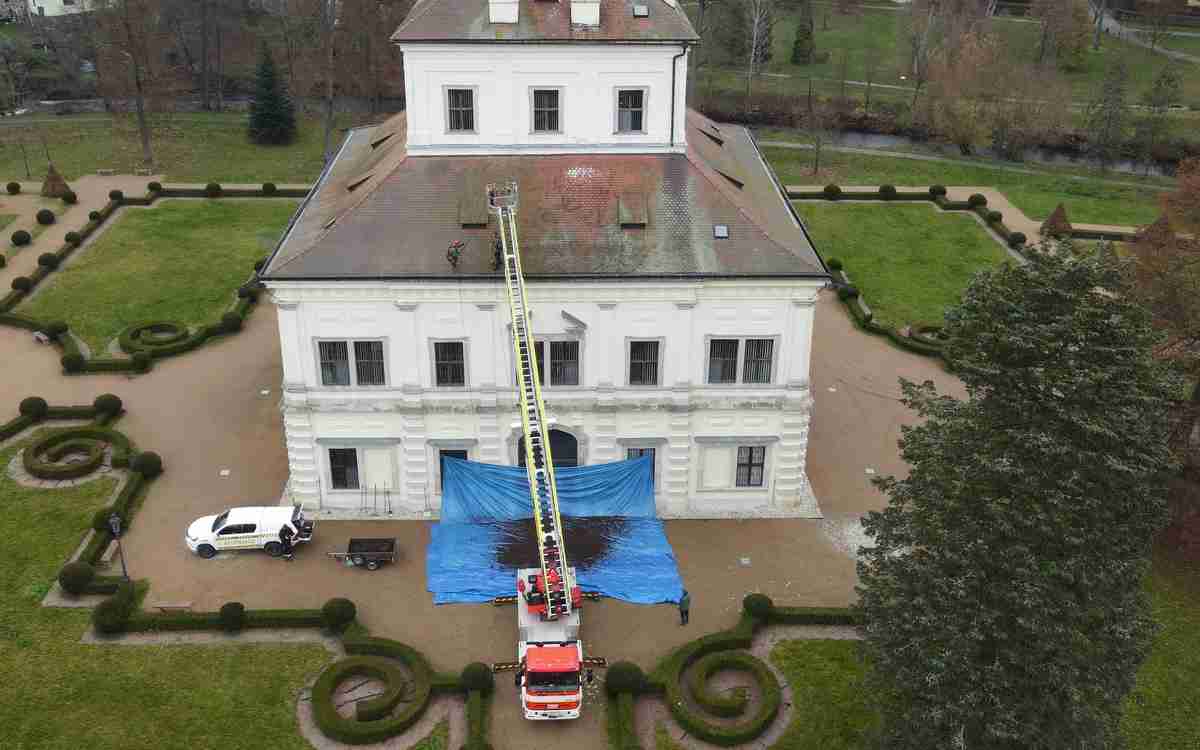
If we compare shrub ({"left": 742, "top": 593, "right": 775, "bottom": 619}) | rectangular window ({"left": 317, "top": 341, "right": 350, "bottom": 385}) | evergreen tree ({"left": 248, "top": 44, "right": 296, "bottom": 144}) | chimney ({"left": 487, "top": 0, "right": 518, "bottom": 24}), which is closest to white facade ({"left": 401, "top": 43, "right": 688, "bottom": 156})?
chimney ({"left": 487, "top": 0, "right": 518, "bottom": 24})

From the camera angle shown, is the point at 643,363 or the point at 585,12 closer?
the point at 585,12

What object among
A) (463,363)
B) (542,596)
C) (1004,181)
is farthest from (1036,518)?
(1004,181)

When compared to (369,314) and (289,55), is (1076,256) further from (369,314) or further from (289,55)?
(289,55)

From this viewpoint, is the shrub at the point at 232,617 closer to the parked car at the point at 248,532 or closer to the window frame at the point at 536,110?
the parked car at the point at 248,532

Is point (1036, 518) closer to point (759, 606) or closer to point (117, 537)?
point (759, 606)

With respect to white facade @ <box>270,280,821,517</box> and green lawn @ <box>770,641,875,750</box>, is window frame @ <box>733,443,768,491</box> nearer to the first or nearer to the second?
white facade @ <box>270,280,821,517</box>

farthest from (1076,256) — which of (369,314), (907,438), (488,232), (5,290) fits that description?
(5,290)
